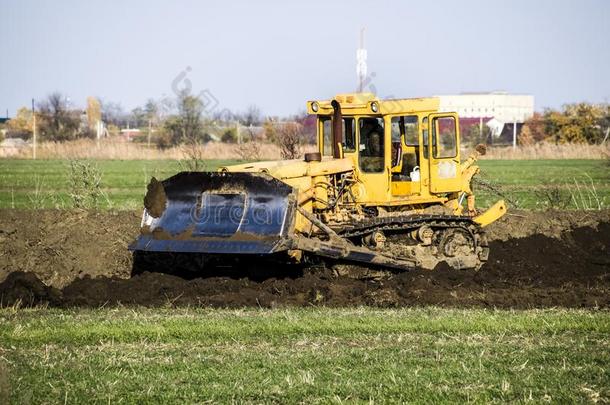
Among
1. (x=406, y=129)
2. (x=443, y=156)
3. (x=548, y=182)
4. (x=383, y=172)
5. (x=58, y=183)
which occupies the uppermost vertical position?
(x=406, y=129)

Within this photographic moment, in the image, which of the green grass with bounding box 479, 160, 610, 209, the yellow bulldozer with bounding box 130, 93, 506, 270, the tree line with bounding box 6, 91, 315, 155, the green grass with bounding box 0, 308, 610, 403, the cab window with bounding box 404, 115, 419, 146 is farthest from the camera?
the tree line with bounding box 6, 91, 315, 155

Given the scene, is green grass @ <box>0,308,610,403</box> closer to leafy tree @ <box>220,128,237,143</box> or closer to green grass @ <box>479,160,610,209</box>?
green grass @ <box>479,160,610,209</box>

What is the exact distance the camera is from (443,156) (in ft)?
53.5

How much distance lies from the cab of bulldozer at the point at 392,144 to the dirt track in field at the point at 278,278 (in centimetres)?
152

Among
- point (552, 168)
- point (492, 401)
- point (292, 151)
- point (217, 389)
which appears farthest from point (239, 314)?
point (552, 168)

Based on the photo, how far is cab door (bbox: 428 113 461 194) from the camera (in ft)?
52.9

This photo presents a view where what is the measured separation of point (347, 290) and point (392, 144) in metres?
2.91

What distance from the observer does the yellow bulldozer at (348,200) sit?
47.1 ft

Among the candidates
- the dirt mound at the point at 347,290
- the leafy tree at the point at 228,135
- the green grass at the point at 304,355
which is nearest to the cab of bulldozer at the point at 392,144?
the dirt mound at the point at 347,290

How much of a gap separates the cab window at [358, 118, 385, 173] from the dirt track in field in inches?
71.0

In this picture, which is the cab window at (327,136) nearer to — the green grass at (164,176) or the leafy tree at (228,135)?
the green grass at (164,176)

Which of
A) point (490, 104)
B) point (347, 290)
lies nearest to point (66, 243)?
point (347, 290)

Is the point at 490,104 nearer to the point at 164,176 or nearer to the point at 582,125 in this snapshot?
the point at 582,125

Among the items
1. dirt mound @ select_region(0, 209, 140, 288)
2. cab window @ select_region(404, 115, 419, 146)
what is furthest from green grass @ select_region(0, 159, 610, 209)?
cab window @ select_region(404, 115, 419, 146)
